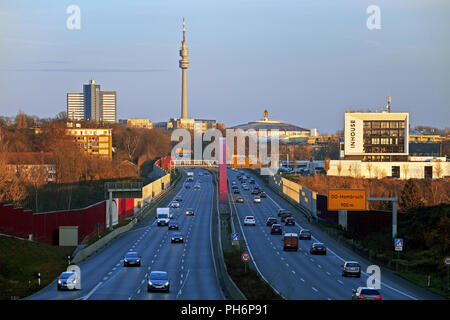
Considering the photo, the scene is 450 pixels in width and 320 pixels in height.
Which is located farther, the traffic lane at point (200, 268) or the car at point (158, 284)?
the car at point (158, 284)

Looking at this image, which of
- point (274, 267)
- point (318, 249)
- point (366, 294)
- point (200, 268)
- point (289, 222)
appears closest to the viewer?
point (366, 294)

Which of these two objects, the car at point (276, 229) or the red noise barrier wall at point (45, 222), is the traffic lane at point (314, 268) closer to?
the car at point (276, 229)

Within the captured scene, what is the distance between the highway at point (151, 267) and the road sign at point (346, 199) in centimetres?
1024

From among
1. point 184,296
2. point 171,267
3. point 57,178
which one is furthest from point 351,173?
point 184,296

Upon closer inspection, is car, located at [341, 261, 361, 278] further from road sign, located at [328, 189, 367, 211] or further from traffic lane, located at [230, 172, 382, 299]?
road sign, located at [328, 189, 367, 211]

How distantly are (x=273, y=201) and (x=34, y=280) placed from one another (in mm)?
63171

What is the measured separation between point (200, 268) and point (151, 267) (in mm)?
2829

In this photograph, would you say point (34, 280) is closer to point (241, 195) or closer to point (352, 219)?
point (352, 219)

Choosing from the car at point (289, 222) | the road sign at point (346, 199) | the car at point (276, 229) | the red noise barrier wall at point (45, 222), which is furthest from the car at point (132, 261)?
the car at point (289, 222)

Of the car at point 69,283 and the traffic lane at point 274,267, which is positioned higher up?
the car at point 69,283

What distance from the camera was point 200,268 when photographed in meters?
40.4

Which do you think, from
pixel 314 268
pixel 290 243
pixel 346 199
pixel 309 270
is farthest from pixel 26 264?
pixel 346 199

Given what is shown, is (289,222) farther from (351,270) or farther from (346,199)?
(351,270)

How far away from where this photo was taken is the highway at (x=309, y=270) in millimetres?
32156
